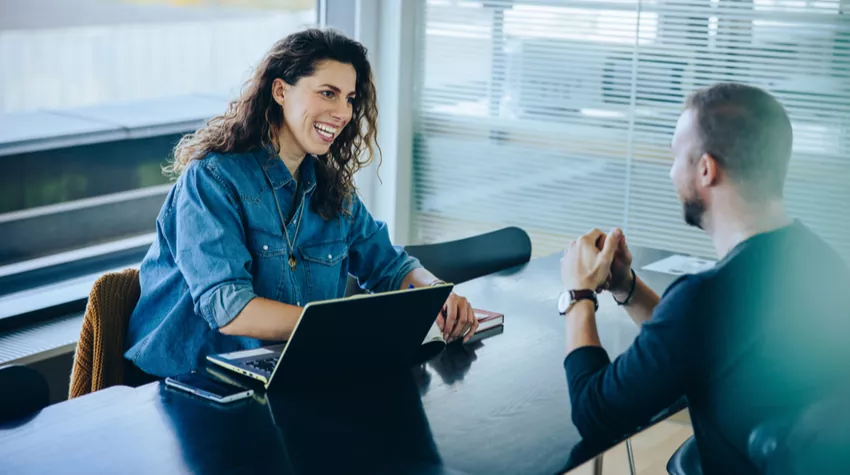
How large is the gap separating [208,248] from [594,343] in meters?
0.87

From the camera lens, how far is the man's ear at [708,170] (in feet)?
5.47

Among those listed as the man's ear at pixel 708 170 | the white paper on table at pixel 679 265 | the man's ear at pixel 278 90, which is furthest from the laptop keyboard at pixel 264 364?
the white paper on table at pixel 679 265

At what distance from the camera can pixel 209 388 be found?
1.87 meters

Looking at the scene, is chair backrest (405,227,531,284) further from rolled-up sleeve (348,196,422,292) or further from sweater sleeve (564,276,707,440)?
sweater sleeve (564,276,707,440)

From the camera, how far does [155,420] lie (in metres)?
1.74

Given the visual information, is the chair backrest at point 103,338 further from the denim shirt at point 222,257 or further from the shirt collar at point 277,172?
the shirt collar at point 277,172

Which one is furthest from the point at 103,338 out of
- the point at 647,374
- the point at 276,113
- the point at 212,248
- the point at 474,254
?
the point at 647,374

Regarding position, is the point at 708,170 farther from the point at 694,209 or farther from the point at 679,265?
the point at 679,265

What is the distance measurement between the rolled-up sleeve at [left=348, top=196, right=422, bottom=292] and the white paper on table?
76 centimetres

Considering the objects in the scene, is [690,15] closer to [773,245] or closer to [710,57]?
[710,57]

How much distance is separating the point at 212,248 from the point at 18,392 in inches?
21.5

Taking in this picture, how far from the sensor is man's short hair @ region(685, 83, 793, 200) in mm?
1639

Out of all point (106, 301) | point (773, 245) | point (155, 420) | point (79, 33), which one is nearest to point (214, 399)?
point (155, 420)

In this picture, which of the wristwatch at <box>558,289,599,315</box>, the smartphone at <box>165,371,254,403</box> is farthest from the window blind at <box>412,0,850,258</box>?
the smartphone at <box>165,371,254,403</box>
